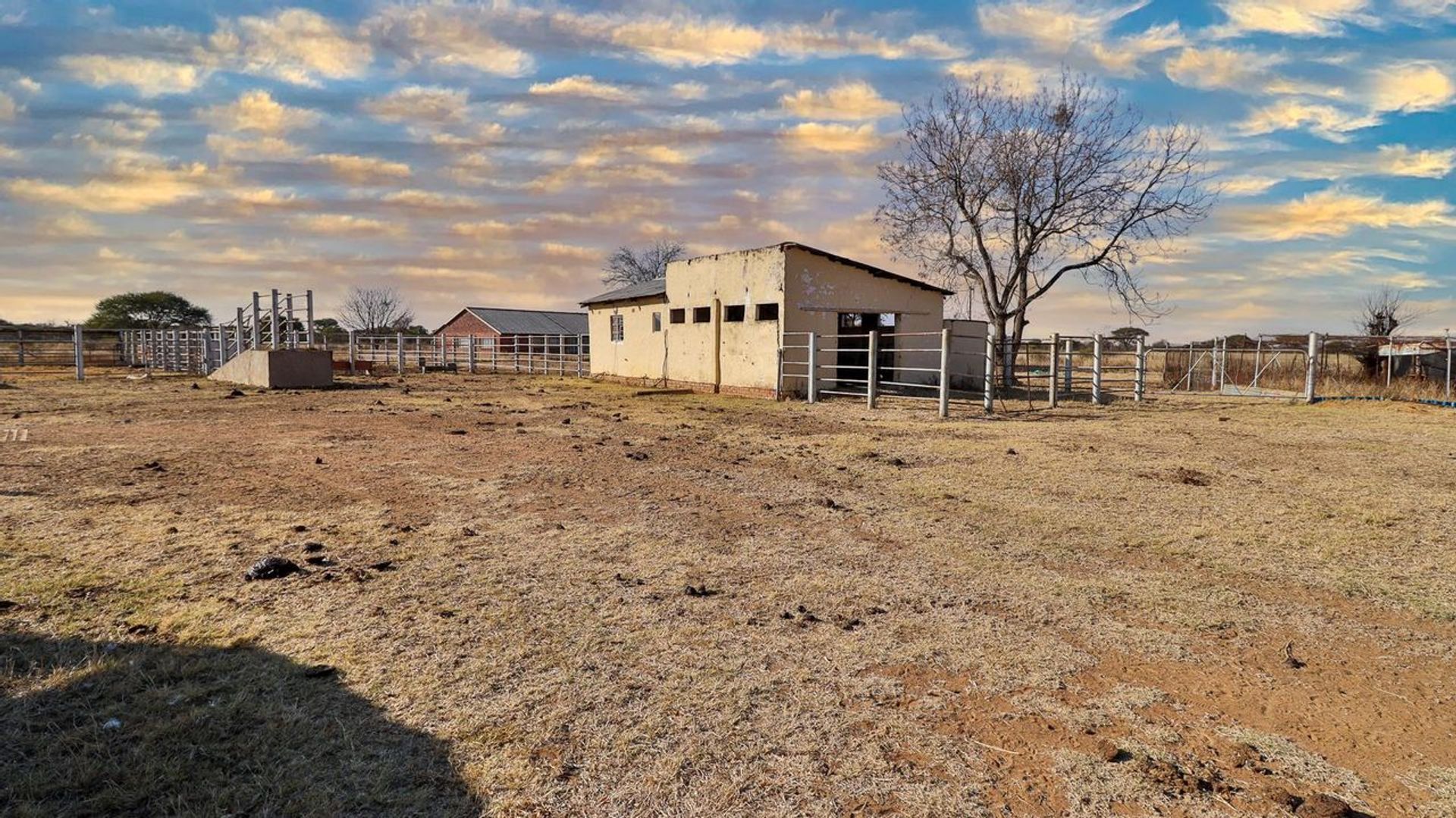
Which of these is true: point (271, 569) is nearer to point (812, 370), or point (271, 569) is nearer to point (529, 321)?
point (812, 370)

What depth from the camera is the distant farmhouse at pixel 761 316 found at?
16.6 m

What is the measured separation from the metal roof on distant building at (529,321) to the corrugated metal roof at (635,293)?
17.8m

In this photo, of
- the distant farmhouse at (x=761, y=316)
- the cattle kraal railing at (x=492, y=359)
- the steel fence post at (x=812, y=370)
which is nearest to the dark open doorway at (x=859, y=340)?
the distant farmhouse at (x=761, y=316)

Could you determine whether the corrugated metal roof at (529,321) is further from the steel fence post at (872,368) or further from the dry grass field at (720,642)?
the dry grass field at (720,642)

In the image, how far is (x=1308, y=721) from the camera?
267 centimetres

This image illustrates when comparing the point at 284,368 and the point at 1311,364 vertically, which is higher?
the point at 1311,364

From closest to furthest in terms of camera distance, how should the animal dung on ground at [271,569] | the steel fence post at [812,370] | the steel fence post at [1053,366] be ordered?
1. the animal dung on ground at [271,569]
2. the steel fence post at [1053,366]
3. the steel fence post at [812,370]

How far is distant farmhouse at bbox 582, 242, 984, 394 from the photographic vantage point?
16.6m

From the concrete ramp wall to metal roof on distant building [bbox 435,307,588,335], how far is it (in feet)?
75.4

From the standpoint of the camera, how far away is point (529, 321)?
150ft

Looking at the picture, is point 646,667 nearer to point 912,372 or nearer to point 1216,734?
point 1216,734

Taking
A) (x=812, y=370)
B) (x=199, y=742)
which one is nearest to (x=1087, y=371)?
(x=812, y=370)

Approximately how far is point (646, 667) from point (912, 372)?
18.0 meters

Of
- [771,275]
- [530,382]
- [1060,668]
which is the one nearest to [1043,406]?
[771,275]
